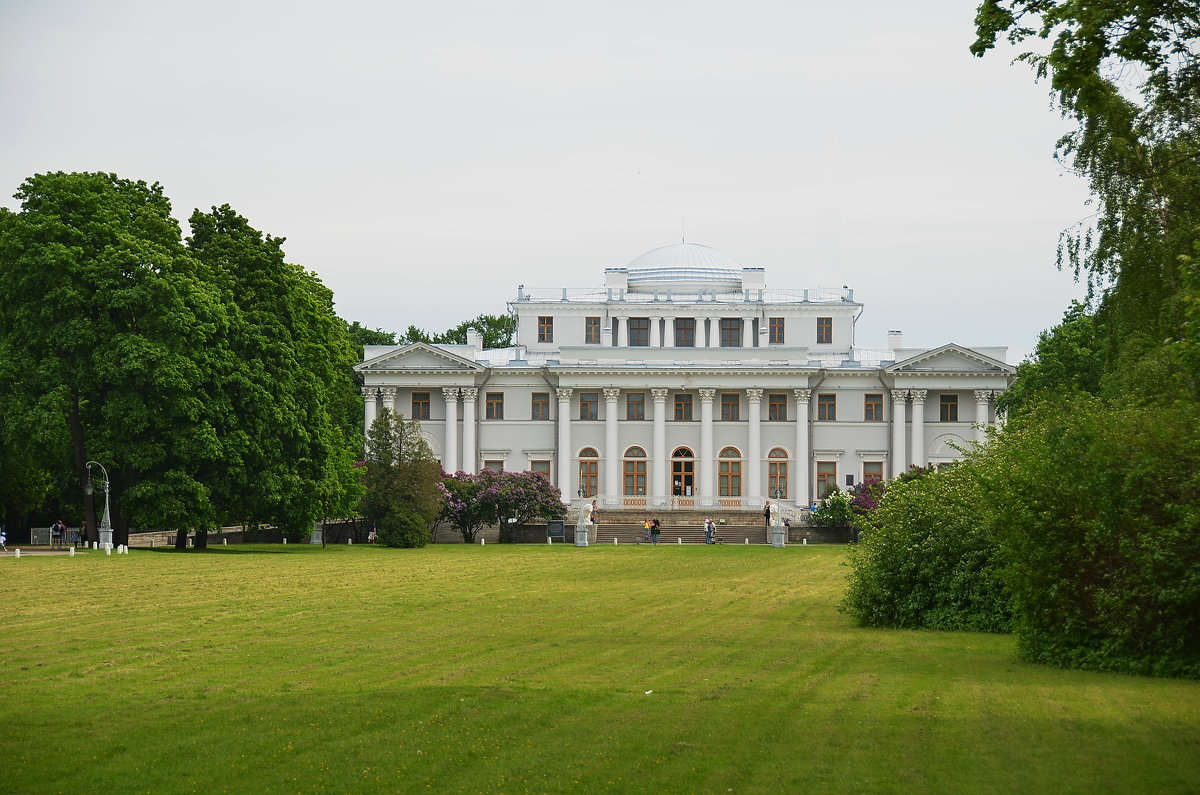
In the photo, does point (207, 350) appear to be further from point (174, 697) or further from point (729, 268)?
point (729, 268)

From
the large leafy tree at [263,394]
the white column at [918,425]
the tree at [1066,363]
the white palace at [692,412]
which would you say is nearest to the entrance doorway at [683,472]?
the white palace at [692,412]

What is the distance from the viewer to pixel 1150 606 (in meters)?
16.6

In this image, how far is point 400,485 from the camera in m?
55.5

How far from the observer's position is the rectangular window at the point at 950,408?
73.0 m

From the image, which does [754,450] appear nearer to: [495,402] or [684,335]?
[684,335]

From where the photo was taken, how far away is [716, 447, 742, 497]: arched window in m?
73.4

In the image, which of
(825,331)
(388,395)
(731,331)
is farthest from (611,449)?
(825,331)

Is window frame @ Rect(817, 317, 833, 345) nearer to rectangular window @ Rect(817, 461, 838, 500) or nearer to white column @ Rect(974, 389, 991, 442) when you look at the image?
rectangular window @ Rect(817, 461, 838, 500)

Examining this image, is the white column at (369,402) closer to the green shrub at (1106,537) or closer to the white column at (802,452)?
the white column at (802,452)

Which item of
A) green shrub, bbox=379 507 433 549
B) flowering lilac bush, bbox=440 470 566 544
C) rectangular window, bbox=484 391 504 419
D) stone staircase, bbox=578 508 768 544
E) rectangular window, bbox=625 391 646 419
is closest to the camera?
green shrub, bbox=379 507 433 549

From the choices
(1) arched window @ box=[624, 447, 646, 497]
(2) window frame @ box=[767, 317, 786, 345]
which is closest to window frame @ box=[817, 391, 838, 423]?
(2) window frame @ box=[767, 317, 786, 345]

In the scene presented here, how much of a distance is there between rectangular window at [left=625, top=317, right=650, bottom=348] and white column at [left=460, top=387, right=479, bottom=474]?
9.73 meters

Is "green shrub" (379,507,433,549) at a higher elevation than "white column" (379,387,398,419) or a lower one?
lower

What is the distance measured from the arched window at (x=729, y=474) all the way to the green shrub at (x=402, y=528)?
22102 mm
